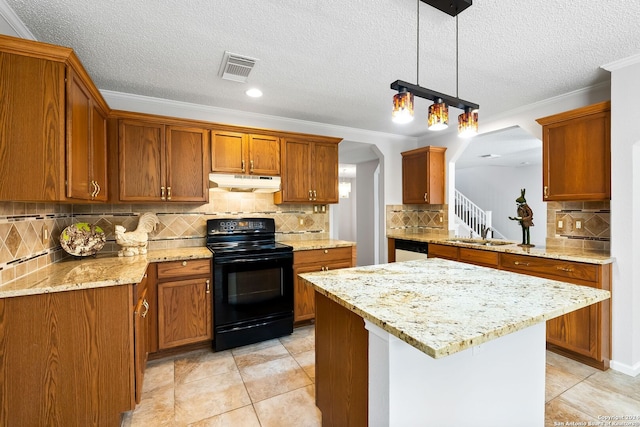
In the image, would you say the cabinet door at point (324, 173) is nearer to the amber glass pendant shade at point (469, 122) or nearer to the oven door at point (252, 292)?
the oven door at point (252, 292)

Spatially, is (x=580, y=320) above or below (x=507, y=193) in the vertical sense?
below

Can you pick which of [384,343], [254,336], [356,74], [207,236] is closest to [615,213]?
[356,74]

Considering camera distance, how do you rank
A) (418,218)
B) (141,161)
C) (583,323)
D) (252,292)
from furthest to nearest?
(418,218) < (252,292) < (141,161) < (583,323)

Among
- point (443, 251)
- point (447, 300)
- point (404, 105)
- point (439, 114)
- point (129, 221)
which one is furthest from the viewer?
point (443, 251)

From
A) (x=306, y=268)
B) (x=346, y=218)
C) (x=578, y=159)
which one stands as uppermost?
(x=578, y=159)

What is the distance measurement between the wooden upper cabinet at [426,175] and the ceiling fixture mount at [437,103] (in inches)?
101

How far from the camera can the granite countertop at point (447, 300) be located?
3.03 ft

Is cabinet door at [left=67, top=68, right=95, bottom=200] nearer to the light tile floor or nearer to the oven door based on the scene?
the oven door

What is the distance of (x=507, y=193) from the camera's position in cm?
774

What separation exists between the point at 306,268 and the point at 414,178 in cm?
217

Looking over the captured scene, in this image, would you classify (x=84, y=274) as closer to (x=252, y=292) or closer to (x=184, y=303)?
(x=184, y=303)

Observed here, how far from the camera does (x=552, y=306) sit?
1.14 m

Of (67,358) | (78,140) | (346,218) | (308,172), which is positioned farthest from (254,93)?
(346,218)

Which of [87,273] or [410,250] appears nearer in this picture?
[87,273]
